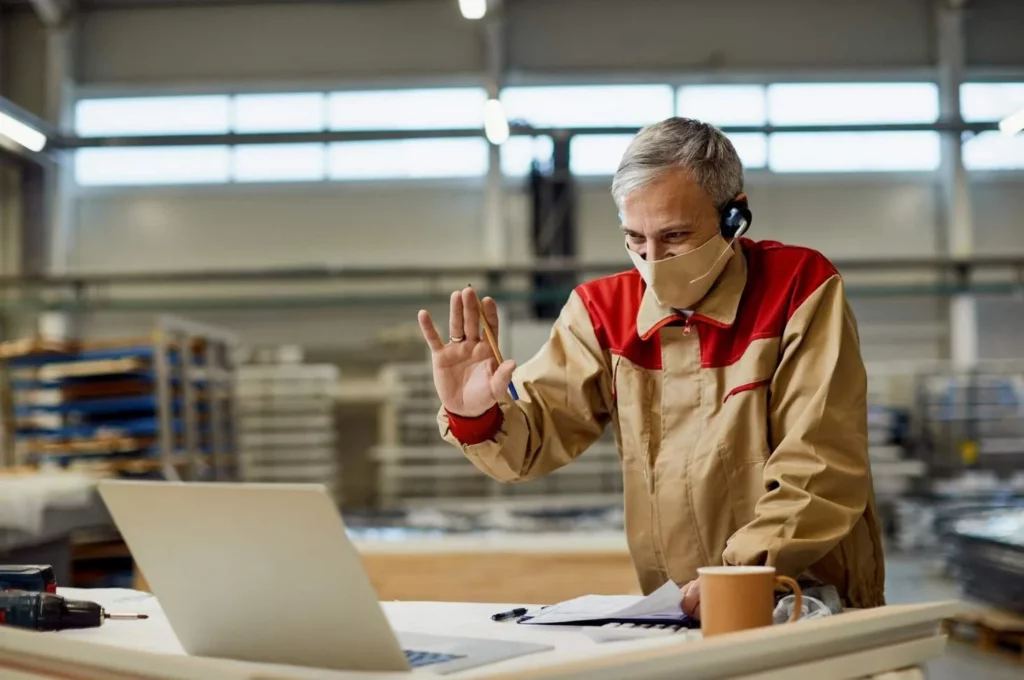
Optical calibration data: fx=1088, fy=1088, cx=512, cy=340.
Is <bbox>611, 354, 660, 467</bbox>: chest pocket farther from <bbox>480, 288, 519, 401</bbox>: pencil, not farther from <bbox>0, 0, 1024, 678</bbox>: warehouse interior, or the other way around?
<bbox>0, 0, 1024, 678</bbox>: warehouse interior

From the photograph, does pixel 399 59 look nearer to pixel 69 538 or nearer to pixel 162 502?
pixel 69 538

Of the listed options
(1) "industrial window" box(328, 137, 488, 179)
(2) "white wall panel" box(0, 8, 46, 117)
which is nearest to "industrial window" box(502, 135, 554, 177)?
(1) "industrial window" box(328, 137, 488, 179)

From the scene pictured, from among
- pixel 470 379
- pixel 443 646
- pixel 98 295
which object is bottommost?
pixel 443 646

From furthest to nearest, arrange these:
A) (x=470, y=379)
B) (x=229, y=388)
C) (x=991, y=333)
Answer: (x=991, y=333) < (x=229, y=388) < (x=470, y=379)

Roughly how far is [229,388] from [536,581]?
3.92 metres

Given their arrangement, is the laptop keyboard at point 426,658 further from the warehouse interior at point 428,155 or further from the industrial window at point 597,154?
the industrial window at point 597,154

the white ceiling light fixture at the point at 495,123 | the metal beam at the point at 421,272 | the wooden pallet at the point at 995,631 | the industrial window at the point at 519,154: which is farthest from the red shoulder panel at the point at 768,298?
the industrial window at the point at 519,154

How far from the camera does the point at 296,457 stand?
1253 centimetres

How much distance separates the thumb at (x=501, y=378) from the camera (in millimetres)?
1746

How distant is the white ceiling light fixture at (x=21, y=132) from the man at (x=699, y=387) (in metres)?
6.19

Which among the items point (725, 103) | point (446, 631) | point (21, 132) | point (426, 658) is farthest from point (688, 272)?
point (725, 103)

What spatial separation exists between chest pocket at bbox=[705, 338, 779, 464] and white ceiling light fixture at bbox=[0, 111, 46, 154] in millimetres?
6443

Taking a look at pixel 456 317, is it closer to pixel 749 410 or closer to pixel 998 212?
pixel 749 410

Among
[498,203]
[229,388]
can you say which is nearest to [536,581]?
[229,388]
